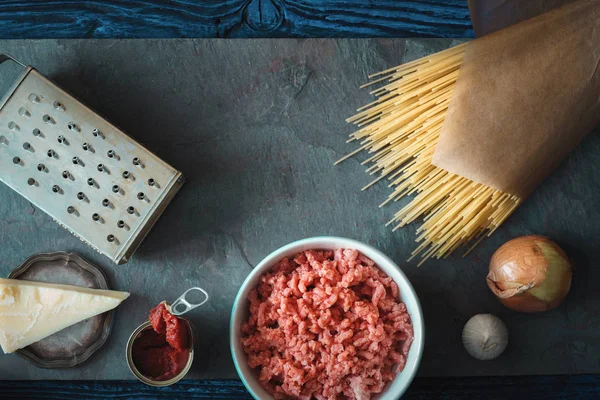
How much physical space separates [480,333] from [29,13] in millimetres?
1611

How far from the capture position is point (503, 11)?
5.52 feet

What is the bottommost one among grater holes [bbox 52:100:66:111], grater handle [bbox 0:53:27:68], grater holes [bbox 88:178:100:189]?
grater holes [bbox 88:178:100:189]

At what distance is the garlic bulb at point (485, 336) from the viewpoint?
1.70 m

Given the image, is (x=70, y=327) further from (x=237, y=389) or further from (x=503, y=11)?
(x=503, y=11)

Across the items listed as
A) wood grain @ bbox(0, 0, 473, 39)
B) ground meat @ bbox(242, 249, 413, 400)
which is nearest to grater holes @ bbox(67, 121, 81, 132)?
wood grain @ bbox(0, 0, 473, 39)

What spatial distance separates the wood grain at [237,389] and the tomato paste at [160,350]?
173 millimetres

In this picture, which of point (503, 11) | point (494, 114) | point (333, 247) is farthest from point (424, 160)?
point (503, 11)

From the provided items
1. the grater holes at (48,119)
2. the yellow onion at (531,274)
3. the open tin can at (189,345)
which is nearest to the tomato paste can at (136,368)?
the open tin can at (189,345)

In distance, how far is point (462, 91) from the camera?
166cm

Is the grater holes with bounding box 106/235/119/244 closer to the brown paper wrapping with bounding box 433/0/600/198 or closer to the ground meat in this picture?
the ground meat

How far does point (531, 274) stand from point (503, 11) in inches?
27.5

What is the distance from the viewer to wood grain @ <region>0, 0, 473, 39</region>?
1905 millimetres

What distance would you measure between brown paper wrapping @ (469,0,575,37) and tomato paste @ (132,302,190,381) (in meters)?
1.13

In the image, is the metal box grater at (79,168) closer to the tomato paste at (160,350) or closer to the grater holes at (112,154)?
the grater holes at (112,154)
